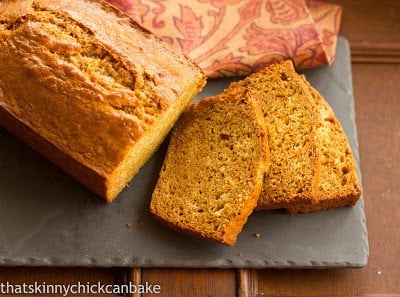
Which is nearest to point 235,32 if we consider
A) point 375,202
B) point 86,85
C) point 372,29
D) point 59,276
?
point 372,29

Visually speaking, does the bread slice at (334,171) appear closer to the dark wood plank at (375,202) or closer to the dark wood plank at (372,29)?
the dark wood plank at (375,202)

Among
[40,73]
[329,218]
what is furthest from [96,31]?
[329,218]

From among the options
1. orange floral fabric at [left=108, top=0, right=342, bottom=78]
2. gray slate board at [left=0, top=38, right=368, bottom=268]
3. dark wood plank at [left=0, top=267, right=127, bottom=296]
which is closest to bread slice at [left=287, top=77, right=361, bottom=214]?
gray slate board at [left=0, top=38, right=368, bottom=268]

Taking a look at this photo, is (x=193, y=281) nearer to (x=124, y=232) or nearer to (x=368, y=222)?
(x=124, y=232)

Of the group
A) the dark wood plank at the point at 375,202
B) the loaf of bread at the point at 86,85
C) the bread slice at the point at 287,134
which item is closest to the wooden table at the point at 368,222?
the dark wood plank at the point at 375,202

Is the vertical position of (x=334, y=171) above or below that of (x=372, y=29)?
below

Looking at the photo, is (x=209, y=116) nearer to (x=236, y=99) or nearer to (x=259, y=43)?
(x=236, y=99)

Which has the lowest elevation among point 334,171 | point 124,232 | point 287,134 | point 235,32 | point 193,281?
point 193,281
